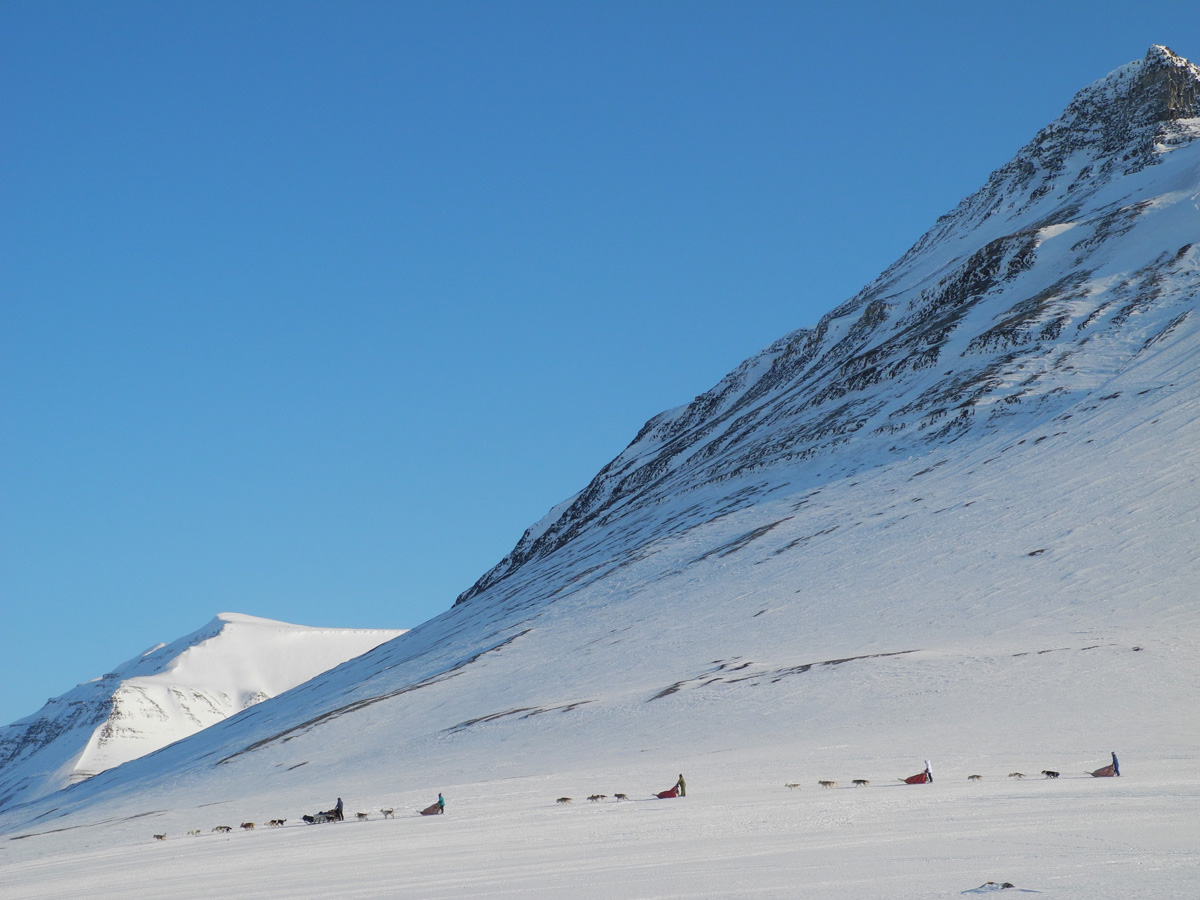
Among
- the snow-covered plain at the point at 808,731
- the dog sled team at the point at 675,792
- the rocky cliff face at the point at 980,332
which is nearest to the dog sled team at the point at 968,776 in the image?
the dog sled team at the point at 675,792

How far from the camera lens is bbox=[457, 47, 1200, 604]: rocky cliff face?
87.3 meters

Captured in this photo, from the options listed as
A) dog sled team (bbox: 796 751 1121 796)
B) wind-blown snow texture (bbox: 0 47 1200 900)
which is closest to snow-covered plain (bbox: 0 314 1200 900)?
wind-blown snow texture (bbox: 0 47 1200 900)

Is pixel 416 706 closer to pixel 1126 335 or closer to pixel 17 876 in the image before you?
pixel 17 876

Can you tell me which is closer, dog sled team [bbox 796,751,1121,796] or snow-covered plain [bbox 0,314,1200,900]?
snow-covered plain [bbox 0,314,1200,900]

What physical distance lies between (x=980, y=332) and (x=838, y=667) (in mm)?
62608

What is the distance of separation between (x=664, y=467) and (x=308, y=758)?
68121 mm

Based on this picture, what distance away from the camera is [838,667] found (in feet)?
153

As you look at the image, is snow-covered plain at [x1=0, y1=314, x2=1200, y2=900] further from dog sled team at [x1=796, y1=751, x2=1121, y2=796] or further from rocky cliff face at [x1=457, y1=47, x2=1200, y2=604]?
rocky cliff face at [x1=457, y1=47, x2=1200, y2=604]

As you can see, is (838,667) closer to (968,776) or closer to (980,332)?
(968,776)

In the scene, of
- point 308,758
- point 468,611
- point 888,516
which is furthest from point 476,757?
point 468,611

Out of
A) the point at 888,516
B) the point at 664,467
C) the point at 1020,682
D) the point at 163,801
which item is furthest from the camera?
the point at 664,467

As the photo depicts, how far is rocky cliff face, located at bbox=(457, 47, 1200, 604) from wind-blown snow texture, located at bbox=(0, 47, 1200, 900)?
0.53 metres

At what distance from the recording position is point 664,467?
12169cm

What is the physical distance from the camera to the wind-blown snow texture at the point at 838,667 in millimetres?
21609
